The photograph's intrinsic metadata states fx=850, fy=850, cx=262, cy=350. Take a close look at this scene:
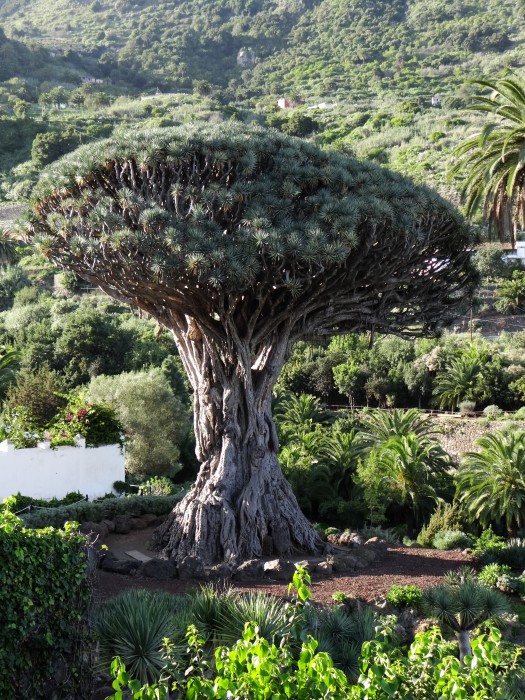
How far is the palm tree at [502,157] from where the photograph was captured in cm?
1170

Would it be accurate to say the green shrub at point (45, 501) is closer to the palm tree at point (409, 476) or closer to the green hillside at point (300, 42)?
the palm tree at point (409, 476)

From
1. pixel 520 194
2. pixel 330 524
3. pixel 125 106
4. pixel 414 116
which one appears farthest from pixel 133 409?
pixel 125 106

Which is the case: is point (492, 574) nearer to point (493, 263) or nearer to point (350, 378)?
point (350, 378)

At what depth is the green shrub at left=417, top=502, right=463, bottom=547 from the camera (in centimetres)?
1831

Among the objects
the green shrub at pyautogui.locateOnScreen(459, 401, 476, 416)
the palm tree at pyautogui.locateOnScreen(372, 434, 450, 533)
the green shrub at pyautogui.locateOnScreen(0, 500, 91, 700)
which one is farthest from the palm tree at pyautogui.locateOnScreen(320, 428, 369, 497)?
the green shrub at pyautogui.locateOnScreen(0, 500, 91, 700)

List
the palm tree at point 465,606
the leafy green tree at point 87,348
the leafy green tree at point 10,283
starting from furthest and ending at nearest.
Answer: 1. the leafy green tree at point 10,283
2. the leafy green tree at point 87,348
3. the palm tree at point 465,606

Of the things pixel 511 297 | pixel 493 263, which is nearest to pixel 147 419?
pixel 511 297

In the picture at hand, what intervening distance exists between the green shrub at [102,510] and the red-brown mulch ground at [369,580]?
1605mm

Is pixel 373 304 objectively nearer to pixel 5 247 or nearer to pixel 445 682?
pixel 445 682

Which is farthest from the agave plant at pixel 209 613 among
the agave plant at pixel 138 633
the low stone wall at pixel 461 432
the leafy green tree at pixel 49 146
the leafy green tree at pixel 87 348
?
the leafy green tree at pixel 49 146

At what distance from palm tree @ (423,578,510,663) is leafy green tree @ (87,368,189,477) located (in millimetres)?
17036

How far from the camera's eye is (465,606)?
10.1 metres

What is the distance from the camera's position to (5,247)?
50500 millimetres

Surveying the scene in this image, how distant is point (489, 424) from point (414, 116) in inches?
1897
